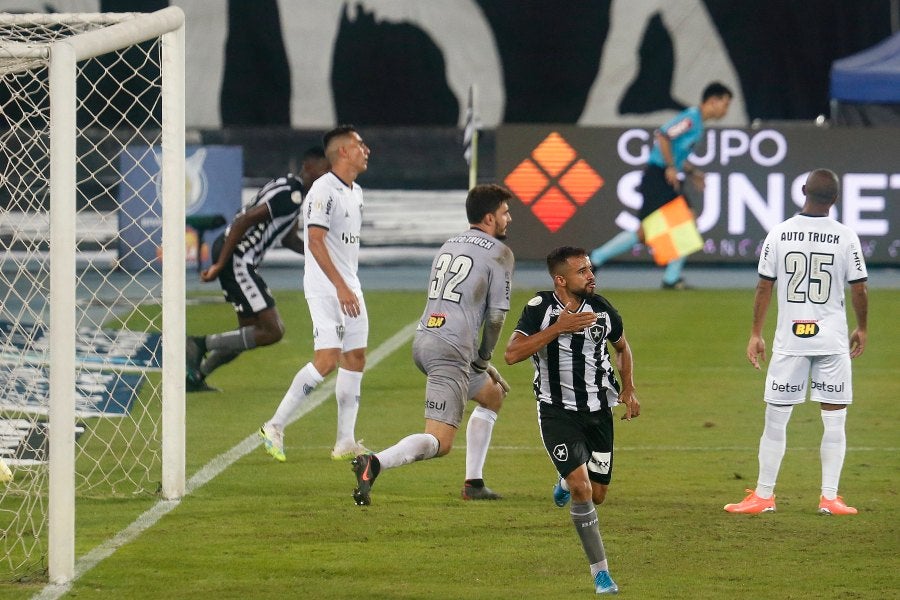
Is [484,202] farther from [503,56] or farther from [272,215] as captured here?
[503,56]

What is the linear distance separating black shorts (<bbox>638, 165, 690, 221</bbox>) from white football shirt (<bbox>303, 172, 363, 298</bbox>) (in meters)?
9.29

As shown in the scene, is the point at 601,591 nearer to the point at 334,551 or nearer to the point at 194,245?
the point at 334,551

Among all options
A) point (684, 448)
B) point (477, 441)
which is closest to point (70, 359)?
point (477, 441)

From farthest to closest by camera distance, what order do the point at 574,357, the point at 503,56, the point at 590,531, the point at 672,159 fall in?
1. the point at 503,56
2. the point at 672,159
3. the point at 574,357
4. the point at 590,531

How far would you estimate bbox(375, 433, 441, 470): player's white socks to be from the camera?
7.32 m

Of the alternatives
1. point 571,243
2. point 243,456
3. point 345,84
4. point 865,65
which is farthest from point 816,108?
point 243,456

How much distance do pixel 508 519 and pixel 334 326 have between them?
6.70ft

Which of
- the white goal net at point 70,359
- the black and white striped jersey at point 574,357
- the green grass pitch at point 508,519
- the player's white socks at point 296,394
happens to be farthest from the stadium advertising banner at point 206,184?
the black and white striped jersey at point 574,357

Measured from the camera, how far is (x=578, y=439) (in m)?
6.31

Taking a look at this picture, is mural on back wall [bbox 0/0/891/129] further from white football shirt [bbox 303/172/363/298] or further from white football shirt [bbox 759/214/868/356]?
white football shirt [bbox 759/214/868/356]

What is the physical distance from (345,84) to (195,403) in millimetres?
13298

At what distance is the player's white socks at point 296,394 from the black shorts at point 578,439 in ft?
8.94

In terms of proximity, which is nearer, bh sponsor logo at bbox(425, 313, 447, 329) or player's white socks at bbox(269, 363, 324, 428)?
bh sponsor logo at bbox(425, 313, 447, 329)

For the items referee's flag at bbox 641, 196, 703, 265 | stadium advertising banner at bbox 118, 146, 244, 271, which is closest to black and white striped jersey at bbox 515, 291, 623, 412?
referee's flag at bbox 641, 196, 703, 265
